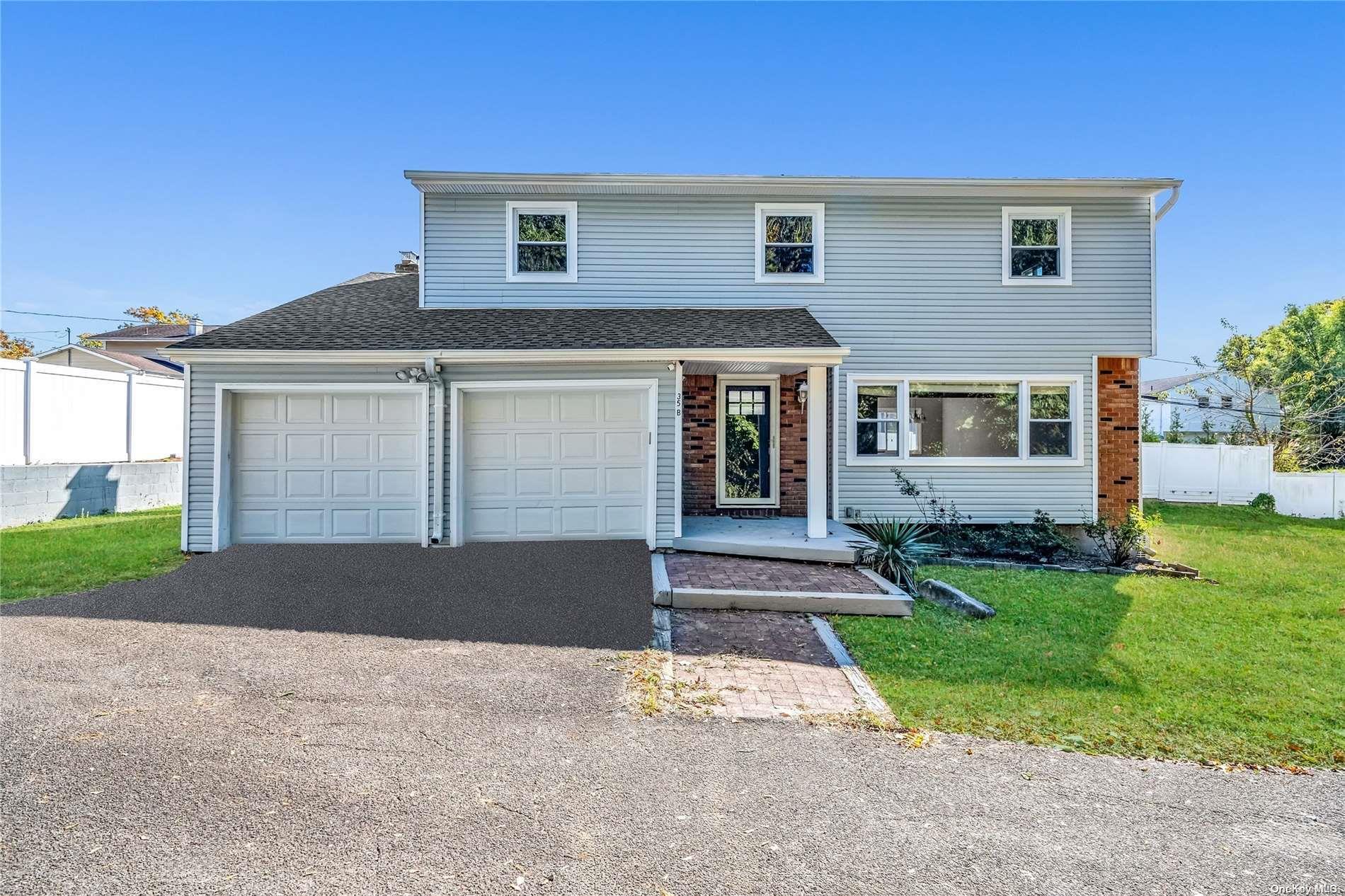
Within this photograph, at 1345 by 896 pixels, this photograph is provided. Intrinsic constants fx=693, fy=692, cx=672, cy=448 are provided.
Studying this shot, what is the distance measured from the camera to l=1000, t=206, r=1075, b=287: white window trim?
11703 millimetres

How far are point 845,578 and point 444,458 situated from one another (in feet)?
18.8

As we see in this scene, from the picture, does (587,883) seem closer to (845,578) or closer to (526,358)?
(845,578)

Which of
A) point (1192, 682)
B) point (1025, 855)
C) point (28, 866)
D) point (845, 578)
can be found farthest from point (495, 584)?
point (1192, 682)

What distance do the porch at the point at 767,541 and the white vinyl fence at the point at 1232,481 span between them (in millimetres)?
11607

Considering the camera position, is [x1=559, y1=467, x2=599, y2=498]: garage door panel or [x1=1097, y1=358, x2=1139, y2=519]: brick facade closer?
[x1=559, y1=467, x2=599, y2=498]: garage door panel

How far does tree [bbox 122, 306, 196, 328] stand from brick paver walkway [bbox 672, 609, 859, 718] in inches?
1939

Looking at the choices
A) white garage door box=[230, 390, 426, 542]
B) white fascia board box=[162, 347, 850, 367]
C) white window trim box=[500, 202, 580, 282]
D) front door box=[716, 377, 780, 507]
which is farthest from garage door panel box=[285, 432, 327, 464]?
front door box=[716, 377, 780, 507]

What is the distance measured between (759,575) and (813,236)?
20.6ft

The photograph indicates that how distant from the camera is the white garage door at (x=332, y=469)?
993 cm

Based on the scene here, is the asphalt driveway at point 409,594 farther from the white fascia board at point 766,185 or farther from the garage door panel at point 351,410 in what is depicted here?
the white fascia board at point 766,185

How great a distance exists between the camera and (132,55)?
1412 cm

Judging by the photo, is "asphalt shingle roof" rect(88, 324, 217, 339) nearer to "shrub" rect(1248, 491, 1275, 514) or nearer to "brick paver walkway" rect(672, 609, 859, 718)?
"brick paver walkway" rect(672, 609, 859, 718)

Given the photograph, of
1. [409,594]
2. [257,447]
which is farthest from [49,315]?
[409,594]

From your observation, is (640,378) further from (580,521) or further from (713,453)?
(713,453)
